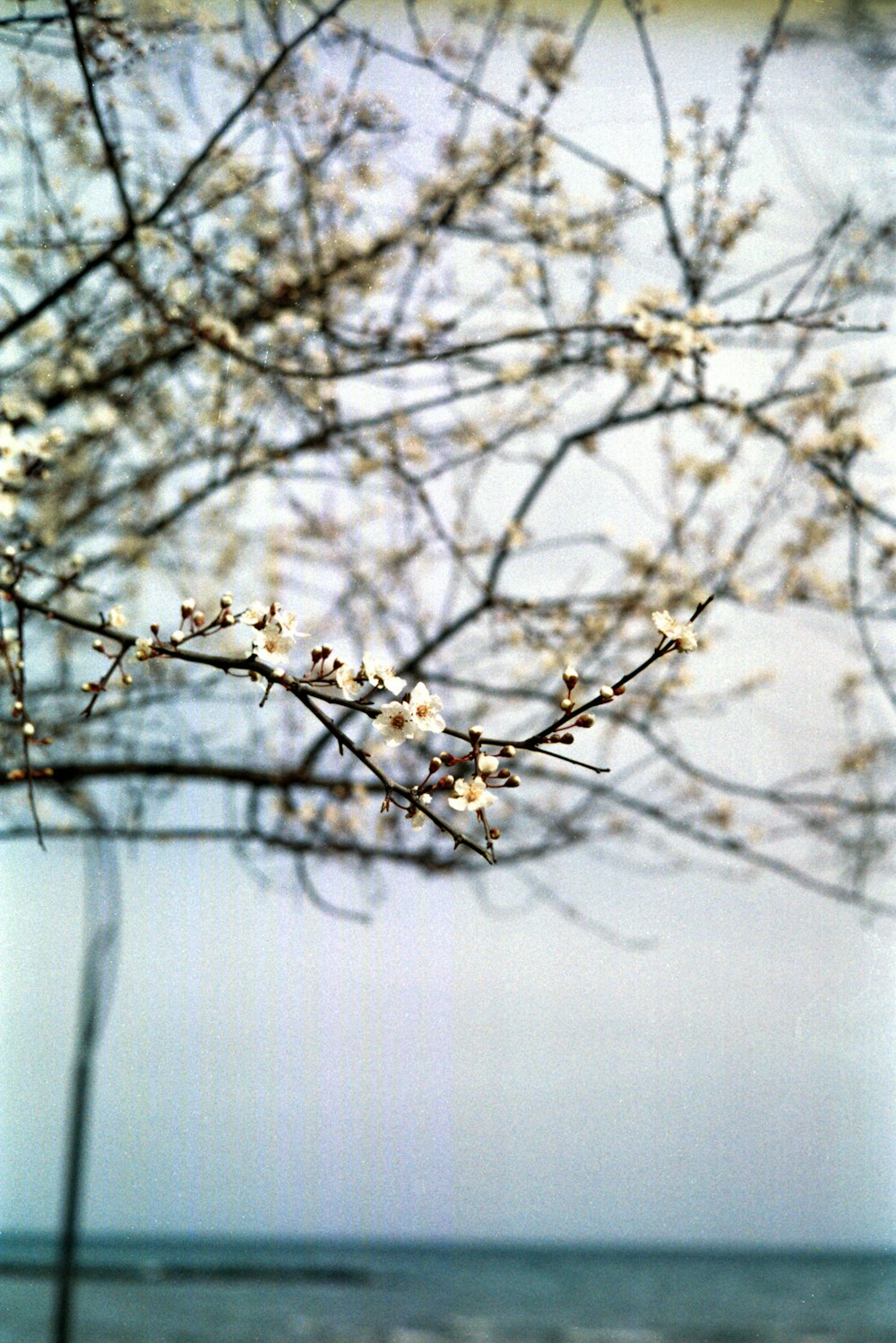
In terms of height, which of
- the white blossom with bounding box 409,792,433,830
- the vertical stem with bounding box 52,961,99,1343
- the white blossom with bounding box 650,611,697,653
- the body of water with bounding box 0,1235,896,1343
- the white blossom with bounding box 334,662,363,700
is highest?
the white blossom with bounding box 650,611,697,653

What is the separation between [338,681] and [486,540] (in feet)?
9.12

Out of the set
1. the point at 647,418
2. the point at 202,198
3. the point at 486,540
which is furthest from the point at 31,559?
the point at 647,418

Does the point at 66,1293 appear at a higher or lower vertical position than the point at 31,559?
lower

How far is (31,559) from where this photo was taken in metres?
3.58

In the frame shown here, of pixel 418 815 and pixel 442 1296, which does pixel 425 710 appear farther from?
pixel 442 1296

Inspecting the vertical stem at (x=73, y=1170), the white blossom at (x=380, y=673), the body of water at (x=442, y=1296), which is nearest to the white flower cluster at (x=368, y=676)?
the white blossom at (x=380, y=673)

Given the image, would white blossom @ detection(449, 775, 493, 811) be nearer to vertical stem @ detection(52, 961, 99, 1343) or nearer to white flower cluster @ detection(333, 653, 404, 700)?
white flower cluster @ detection(333, 653, 404, 700)

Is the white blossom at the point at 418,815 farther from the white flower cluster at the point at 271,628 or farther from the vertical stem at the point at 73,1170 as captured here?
the vertical stem at the point at 73,1170

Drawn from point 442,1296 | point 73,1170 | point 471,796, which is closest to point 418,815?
point 471,796

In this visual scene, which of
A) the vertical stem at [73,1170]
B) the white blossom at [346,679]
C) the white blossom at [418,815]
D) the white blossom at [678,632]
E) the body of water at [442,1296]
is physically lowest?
the body of water at [442,1296]

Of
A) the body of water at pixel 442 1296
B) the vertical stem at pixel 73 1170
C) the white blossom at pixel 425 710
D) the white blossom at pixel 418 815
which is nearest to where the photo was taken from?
the white blossom at pixel 418 815

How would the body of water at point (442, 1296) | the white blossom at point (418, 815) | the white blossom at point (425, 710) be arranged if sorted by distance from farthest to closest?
the body of water at point (442, 1296) < the white blossom at point (425, 710) < the white blossom at point (418, 815)

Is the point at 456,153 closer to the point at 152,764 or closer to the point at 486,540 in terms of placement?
the point at 486,540

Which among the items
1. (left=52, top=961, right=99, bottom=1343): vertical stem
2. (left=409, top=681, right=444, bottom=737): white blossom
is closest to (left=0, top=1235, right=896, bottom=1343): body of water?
(left=52, top=961, right=99, bottom=1343): vertical stem
